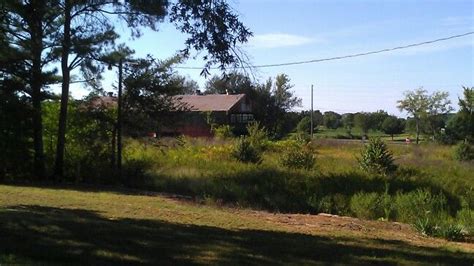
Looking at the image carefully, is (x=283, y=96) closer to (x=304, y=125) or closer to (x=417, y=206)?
(x=304, y=125)

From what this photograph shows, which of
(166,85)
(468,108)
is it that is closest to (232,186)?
(166,85)

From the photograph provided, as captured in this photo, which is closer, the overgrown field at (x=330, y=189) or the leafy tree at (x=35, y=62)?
the overgrown field at (x=330, y=189)

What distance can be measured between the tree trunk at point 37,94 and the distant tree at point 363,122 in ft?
270

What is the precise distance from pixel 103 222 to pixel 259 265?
4.66 metres

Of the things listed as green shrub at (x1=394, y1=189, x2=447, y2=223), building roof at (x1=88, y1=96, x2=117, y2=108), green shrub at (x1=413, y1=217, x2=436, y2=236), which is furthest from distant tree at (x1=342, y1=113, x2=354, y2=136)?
green shrub at (x1=413, y1=217, x2=436, y2=236)

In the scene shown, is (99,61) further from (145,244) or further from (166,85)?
(145,244)

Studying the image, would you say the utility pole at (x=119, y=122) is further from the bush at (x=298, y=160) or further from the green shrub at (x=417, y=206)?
the green shrub at (x=417, y=206)

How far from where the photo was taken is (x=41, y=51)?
24906mm

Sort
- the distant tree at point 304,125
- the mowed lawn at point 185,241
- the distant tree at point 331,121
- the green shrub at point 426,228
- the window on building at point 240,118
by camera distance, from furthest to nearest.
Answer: the distant tree at point 331,121 < the distant tree at point 304,125 < the window on building at point 240,118 < the green shrub at point 426,228 < the mowed lawn at point 185,241

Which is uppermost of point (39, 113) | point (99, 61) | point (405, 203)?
point (99, 61)

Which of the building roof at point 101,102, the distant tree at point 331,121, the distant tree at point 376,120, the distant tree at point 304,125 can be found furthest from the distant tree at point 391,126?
the building roof at point 101,102

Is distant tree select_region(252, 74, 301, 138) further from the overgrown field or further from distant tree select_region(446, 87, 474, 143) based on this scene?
the overgrown field

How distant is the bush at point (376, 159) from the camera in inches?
1009

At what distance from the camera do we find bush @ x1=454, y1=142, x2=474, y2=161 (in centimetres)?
4288
